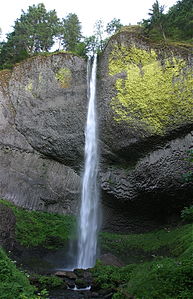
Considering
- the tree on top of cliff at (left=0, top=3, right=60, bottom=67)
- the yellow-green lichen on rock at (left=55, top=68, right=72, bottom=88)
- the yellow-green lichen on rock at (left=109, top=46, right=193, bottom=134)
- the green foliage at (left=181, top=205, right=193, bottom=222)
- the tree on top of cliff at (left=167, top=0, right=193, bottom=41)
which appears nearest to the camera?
the green foliage at (left=181, top=205, right=193, bottom=222)

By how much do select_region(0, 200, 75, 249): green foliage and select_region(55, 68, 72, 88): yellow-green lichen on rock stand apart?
7.39 m

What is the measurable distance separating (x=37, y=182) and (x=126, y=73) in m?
7.68

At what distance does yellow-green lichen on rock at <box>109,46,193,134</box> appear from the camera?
556 inches

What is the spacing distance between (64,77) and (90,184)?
641 cm

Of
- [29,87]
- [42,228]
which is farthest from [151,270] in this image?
[29,87]

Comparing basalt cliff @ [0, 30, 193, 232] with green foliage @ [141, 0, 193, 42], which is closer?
basalt cliff @ [0, 30, 193, 232]

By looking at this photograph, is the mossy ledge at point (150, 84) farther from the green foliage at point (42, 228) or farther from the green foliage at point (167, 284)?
the green foliage at point (167, 284)

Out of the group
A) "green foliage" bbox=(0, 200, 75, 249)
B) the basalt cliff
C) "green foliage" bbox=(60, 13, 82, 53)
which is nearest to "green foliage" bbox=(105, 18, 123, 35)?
"green foliage" bbox=(60, 13, 82, 53)

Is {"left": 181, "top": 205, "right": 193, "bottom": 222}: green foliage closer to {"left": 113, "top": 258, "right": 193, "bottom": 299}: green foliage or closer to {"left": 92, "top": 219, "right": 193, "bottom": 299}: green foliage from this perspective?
{"left": 92, "top": 219, "right": 193, "bottom": 299}: green foliage

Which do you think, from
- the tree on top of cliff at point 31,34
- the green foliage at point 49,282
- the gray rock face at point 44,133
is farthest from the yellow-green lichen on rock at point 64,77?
the green foliage at point 49,282

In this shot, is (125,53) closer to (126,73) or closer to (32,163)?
(126,73)

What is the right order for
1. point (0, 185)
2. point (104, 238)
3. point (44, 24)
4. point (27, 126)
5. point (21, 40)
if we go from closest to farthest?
point (104, 238) < point (0, 185) < point (27, 126) < point (21, 40) < point (44, 24)

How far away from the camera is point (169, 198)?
14656 millimetres

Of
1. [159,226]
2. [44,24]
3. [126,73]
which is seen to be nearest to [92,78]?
[126,73]
